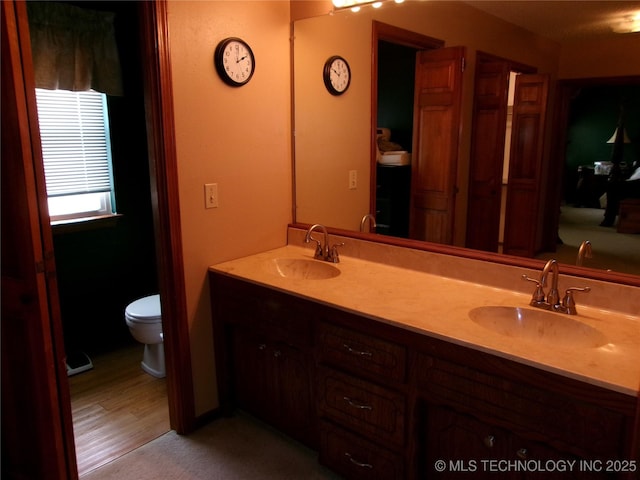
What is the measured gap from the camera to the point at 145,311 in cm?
280

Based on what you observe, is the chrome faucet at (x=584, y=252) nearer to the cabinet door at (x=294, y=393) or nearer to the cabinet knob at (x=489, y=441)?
the cabinet knob at (x=489, y=441)

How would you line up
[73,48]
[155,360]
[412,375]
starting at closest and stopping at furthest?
1. [412,375]
2. [73,48]
3. [155,360]

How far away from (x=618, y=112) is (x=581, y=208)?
0.36 meters

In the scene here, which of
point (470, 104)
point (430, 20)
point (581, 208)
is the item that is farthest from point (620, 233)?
point (430, 20)

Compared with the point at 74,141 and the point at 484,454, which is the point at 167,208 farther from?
the point at 484,454

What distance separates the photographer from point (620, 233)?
1721 millimetres

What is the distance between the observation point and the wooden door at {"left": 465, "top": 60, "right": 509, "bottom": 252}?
1.96 meters

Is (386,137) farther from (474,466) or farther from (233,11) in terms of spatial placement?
(474,466)

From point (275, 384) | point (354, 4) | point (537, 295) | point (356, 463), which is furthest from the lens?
point (354, 4)

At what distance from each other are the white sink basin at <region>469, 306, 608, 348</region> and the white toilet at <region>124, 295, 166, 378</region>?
1.76 meters

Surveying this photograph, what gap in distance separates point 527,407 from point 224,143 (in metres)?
1.64

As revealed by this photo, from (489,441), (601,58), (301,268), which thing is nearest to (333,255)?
(301,268)

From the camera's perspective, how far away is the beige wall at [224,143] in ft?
6.70

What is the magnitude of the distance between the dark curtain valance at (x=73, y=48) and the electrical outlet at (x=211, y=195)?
4.12 feet
